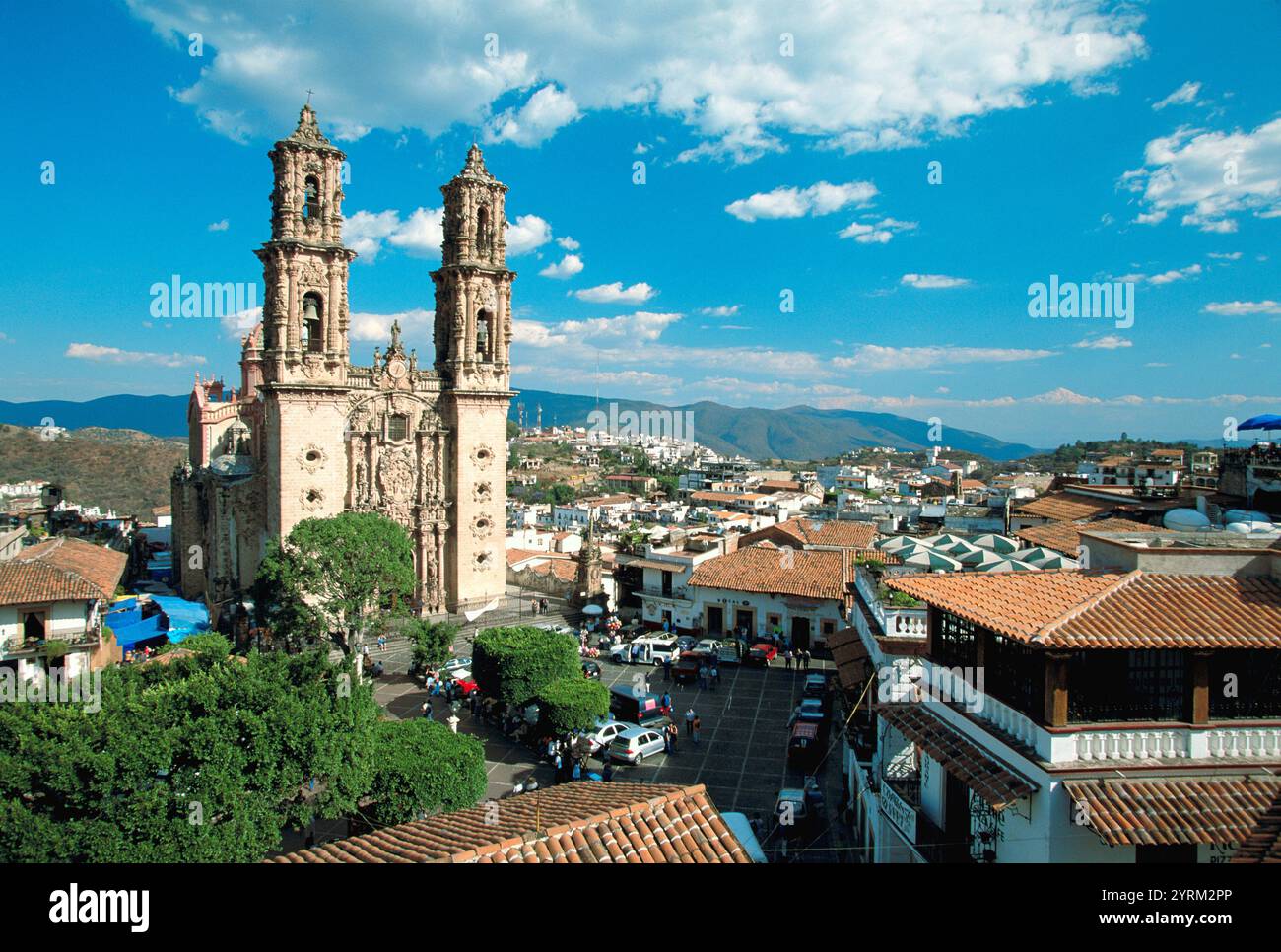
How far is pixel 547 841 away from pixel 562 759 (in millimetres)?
11719

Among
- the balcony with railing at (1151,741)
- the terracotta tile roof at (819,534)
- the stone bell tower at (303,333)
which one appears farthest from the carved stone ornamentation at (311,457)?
the balcony with railing at (1151,741)

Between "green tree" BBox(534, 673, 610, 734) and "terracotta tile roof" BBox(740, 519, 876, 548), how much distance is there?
16614 mm

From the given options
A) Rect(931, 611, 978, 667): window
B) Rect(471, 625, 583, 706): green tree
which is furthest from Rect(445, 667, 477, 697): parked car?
Rect(931, 611, 978, 667): window

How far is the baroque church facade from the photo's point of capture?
105 ft

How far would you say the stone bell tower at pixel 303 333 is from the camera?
31781 millimetres

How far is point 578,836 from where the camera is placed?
26.6ft

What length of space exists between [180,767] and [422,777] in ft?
13.1

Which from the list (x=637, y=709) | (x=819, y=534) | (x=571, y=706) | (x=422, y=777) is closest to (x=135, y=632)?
(x=571, y=706)

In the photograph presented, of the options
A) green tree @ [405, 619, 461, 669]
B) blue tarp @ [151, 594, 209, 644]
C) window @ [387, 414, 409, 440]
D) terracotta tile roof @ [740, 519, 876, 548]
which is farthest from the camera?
window @ [387, 414, 409, 440]

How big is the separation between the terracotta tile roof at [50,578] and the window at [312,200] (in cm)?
1565

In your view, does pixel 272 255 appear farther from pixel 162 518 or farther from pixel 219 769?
pixel 162 518

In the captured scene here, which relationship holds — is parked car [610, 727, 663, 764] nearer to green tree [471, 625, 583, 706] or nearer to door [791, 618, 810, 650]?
green tree [471, 625, 583, 706]

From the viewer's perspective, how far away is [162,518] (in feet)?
216

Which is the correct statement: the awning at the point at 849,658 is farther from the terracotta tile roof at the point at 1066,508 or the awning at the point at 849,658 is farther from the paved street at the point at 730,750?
the terracotta tile roof at the point at 1066,508
